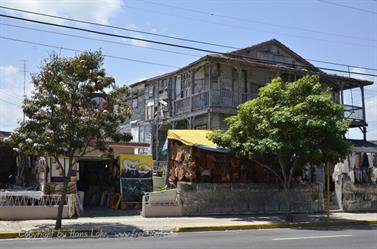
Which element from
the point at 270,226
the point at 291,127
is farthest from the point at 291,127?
the point at 270,226

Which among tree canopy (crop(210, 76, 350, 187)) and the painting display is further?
the painting display

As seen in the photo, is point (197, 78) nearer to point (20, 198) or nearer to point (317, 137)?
point (317, 137)

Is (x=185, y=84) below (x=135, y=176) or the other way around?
the other way around

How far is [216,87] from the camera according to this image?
2886cm

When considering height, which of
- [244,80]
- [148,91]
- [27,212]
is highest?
[148,91]

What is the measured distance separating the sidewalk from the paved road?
1.49 m

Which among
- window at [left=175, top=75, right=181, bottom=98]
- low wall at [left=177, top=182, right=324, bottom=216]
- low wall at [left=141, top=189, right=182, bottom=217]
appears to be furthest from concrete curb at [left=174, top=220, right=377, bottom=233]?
window at [left=175, top=75, right=181, bottom=98]

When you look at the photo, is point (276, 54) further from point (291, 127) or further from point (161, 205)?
point (161, 205)

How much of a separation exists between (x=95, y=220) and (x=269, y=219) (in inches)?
256

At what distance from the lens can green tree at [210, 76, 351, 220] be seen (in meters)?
17.6

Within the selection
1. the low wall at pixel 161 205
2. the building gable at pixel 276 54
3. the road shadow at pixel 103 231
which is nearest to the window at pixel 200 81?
the building gable at pixel 276 54

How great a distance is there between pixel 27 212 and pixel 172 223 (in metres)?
4.96

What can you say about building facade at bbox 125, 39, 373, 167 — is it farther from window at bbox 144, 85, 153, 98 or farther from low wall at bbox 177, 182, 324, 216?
low wall at bbox 177, 182, 324, 216

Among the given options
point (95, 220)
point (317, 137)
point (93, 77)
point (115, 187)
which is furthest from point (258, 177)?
point (93, 77)
